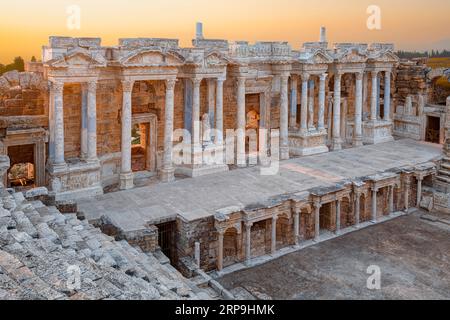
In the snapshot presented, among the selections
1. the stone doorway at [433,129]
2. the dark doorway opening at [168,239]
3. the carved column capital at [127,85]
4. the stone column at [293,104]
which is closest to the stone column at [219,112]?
the carved column capital at [127,85]

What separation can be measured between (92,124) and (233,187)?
4965mm

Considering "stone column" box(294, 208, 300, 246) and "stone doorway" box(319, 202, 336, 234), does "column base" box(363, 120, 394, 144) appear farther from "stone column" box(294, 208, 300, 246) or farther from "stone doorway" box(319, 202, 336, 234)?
"stone column" box(294, 208, 300, 246)

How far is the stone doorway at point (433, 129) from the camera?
2603 centimetres

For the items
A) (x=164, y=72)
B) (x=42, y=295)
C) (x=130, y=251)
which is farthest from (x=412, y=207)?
(x=42, y=295)

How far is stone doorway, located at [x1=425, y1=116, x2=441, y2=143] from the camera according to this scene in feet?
85.4

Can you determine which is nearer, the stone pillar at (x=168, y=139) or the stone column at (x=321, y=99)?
the stone pillar at (x=168, y=139)

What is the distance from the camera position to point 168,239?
1372 cm

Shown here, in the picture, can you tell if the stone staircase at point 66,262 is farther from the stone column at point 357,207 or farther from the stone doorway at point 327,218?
the stone column at point 357,207

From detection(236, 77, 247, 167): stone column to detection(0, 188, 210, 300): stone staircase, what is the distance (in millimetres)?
8027

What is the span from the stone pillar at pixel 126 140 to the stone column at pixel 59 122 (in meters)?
1.99

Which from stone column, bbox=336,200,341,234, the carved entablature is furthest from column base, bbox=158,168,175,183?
stone column, bbox=336,200,341,234

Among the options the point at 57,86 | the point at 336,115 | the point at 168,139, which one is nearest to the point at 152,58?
the point at 168,139
